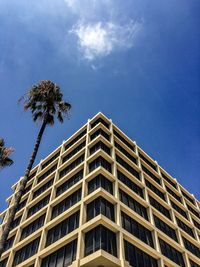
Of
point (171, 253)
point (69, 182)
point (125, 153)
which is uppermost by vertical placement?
point (125, 153)

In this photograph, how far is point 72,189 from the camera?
28.1 metres

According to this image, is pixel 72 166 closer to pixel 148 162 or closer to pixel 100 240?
pixel 148 162

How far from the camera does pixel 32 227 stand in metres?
30.9

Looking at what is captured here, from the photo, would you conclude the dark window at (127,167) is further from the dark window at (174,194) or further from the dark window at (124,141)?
the dark window at (174,194)

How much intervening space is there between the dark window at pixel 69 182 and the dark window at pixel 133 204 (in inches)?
214

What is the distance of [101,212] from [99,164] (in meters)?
6.77

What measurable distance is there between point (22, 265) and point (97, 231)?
10.2 m

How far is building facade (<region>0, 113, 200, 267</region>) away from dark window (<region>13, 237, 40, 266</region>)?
0.13m

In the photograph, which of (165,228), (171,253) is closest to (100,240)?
(171,253)

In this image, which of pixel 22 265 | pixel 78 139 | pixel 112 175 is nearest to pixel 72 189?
pixel 112 175

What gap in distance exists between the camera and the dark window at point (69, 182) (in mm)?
30406

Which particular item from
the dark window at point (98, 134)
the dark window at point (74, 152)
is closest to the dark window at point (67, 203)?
the dark window at point (74, 152)

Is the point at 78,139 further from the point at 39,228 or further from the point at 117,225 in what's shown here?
the point at 117,225

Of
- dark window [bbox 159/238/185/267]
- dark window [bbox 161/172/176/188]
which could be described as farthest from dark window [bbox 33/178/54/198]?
dark window [bbox 161/172/176/188]
